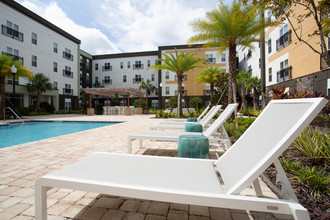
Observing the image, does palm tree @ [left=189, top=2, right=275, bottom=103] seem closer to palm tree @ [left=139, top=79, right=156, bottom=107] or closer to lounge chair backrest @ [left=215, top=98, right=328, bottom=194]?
lounge chair backrest @ [left=215, top=98, right=328, bottom=194]

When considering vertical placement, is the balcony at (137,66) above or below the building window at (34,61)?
above

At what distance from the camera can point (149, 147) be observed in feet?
16.3

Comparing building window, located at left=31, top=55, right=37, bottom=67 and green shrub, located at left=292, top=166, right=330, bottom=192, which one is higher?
building window, located at left=31, top=55, right=37, bottom=67

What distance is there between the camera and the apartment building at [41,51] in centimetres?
2112

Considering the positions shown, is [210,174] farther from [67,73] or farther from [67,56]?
[67,56]

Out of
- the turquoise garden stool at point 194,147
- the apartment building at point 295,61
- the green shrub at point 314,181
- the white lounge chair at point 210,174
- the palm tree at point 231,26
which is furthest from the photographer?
the apartment building at point 295,61

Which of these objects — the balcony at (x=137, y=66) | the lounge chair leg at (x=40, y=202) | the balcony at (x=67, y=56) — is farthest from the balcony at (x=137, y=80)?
the lounge chair leg at (x=40, y=202)

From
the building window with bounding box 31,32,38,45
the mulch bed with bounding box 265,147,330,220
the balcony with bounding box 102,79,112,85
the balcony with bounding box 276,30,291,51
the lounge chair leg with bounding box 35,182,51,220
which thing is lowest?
the mulch bed with bounding box 265,147,330,220

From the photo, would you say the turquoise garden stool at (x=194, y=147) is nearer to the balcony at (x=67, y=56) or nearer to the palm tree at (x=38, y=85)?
the palm tree at (x=38, y=85)

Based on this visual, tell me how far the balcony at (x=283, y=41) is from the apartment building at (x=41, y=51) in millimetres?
29059

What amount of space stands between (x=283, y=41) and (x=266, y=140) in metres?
19.7

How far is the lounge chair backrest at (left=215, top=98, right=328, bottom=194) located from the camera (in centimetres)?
128

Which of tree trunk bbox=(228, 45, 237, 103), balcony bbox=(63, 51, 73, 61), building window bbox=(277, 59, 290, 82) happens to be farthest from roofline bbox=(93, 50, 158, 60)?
tree trunk bbox=(228, 45, 237, 103)

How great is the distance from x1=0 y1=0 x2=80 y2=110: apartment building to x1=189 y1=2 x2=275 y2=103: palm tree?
22858mm
